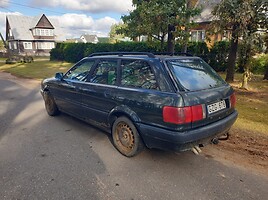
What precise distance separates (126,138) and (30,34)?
50612 mm

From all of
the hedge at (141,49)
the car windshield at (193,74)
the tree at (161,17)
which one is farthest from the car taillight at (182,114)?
the hedge at (141,49)

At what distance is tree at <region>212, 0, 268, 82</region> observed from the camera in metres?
7.20

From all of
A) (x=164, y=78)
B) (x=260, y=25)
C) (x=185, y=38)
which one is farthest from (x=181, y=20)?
(x=164, y=78)

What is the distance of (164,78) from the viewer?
120 inches

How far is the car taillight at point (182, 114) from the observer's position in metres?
2.80

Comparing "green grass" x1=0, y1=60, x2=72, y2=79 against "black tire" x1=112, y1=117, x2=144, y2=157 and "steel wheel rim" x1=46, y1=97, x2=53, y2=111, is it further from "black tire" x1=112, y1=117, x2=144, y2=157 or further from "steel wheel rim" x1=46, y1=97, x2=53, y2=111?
"black tire" x1=112, y1=117, x2=144, y2=157

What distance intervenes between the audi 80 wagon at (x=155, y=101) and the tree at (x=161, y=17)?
17.4 feet

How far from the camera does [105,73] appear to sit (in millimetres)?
3949

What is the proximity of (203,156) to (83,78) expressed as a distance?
8.88 feet

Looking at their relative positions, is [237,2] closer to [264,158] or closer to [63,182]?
[264,158]

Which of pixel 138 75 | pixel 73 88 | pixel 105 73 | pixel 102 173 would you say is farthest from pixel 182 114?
pixel 73 88

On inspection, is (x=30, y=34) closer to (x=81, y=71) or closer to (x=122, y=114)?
(x=81, y=71)

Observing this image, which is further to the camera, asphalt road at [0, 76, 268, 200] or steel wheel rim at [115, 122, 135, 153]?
steel wheel rim at [115, 122, 135, 153]

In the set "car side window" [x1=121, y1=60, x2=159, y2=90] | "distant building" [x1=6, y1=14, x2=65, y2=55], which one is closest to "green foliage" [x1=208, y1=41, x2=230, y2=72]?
"car side window" [x1=121, y1=60, x2=159, y2=90]
